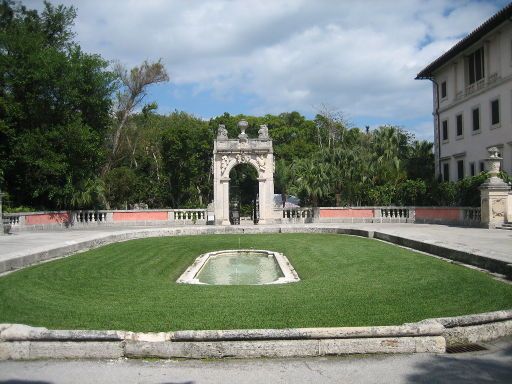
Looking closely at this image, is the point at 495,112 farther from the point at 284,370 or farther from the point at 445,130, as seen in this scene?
the point at 284,370

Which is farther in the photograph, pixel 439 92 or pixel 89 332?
pixel 439 92

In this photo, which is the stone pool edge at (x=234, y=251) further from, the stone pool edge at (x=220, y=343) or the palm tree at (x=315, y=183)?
the palm tree at (x=315, y=183)

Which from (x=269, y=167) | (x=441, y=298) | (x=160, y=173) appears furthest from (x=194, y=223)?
(x=441, y=298)

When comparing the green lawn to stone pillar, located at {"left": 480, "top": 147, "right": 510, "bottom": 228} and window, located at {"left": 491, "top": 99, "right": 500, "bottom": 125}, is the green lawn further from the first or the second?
window, located at {"left": 491, "top": 99, "right": 500, "bottom": 125}

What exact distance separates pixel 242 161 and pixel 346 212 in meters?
7.80

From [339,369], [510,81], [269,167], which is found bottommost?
[339,369]

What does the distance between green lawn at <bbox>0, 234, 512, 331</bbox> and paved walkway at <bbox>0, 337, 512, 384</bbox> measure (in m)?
0.87

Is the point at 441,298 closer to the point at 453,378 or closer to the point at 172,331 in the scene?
the point at 453,378

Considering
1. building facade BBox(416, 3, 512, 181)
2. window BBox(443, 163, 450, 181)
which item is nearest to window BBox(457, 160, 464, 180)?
building facade BBox(416, 3, 512, 181)

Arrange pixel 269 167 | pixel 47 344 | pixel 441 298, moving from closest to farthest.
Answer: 1. pixel 47 344
2. pixel 441 298
3. pixel 269 167

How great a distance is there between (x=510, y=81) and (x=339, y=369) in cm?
2848

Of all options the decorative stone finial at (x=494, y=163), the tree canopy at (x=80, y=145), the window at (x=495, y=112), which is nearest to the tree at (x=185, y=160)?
the tree canopy at (x=80, y=145)

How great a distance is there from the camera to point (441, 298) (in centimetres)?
766

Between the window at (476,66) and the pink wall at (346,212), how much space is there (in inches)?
476
